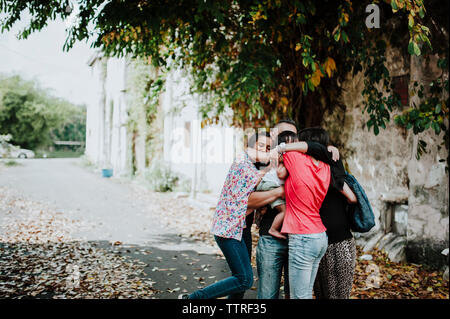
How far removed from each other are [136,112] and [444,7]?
1117 centimetres

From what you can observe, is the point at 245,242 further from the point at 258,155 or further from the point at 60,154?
the point at 60,154

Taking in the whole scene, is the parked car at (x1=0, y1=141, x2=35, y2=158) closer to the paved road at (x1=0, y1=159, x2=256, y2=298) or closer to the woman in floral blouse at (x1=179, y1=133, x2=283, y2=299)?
the paved road at (x1=0, y1=159, x2=256, y2=298)

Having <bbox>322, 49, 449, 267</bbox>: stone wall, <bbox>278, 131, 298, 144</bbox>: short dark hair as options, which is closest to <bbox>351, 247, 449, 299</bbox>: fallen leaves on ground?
<bbox>322, 49, 449, 267</bbox>: stone wall

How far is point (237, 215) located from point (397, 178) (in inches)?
166

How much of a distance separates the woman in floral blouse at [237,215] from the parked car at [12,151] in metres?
2.15

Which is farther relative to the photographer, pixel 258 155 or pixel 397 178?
pixel 397 178

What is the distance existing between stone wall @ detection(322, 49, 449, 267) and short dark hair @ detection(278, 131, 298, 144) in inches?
130

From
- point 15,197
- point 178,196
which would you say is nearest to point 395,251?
point 15,197

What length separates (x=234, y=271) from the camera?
2996mm

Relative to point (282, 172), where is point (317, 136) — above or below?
above

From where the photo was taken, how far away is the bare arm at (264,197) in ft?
9.20

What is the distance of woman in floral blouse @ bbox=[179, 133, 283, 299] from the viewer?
2.84 meters

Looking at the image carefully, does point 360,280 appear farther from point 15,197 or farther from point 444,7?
point 15,197

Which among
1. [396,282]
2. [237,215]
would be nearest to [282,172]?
[237,215]
